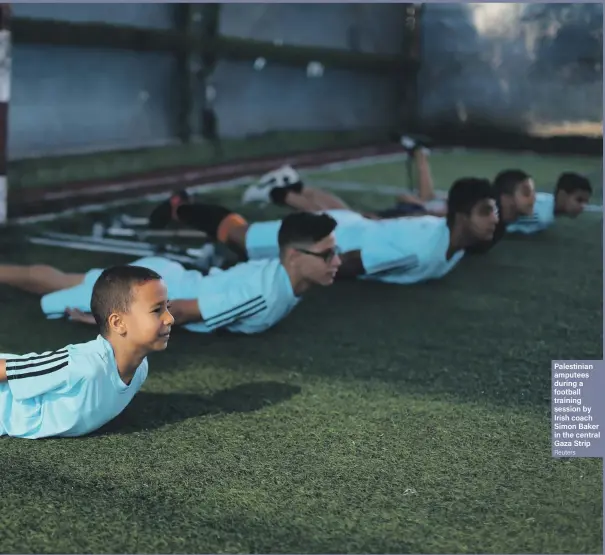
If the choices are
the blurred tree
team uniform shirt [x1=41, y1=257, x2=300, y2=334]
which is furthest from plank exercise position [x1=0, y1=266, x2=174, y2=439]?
the blurred tree

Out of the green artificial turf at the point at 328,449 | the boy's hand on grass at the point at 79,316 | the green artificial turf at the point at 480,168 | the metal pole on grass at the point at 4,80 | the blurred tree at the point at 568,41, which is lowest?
the green artificial turf at the point at 328,449

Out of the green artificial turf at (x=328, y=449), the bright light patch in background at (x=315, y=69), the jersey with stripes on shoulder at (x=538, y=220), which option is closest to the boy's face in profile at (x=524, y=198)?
the jersey with stripes on shoulder at (x=538, y=220)

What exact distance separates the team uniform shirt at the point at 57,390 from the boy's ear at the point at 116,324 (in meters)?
0.02

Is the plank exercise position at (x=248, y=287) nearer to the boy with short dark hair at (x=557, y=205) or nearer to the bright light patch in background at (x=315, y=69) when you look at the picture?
the boy with short dark hair at (x=557, y=205)

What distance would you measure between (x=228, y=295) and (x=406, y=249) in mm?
519

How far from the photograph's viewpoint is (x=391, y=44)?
15.3ft

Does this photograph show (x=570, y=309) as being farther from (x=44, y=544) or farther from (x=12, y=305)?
(x=44, y=544)

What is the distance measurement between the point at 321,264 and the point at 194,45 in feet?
7.24

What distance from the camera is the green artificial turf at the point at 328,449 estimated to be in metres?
0.85

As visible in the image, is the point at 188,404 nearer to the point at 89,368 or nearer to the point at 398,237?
the point at 89,368

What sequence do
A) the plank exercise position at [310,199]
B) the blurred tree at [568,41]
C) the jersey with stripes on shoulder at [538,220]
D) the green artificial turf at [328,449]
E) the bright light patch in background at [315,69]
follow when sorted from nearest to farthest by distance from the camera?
the green artificial turf at [328,449], the plank exercise position at [310,199], the jersey with stripes on shoulder at [538,220], the bright light patch in background at [315,69], the blurred tree at [568,41]

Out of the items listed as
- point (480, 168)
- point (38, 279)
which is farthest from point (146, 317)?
point (480, 168)

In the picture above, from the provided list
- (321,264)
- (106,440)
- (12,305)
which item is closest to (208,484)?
(106,440)

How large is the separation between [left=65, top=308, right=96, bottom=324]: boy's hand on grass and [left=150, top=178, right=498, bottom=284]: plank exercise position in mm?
453
